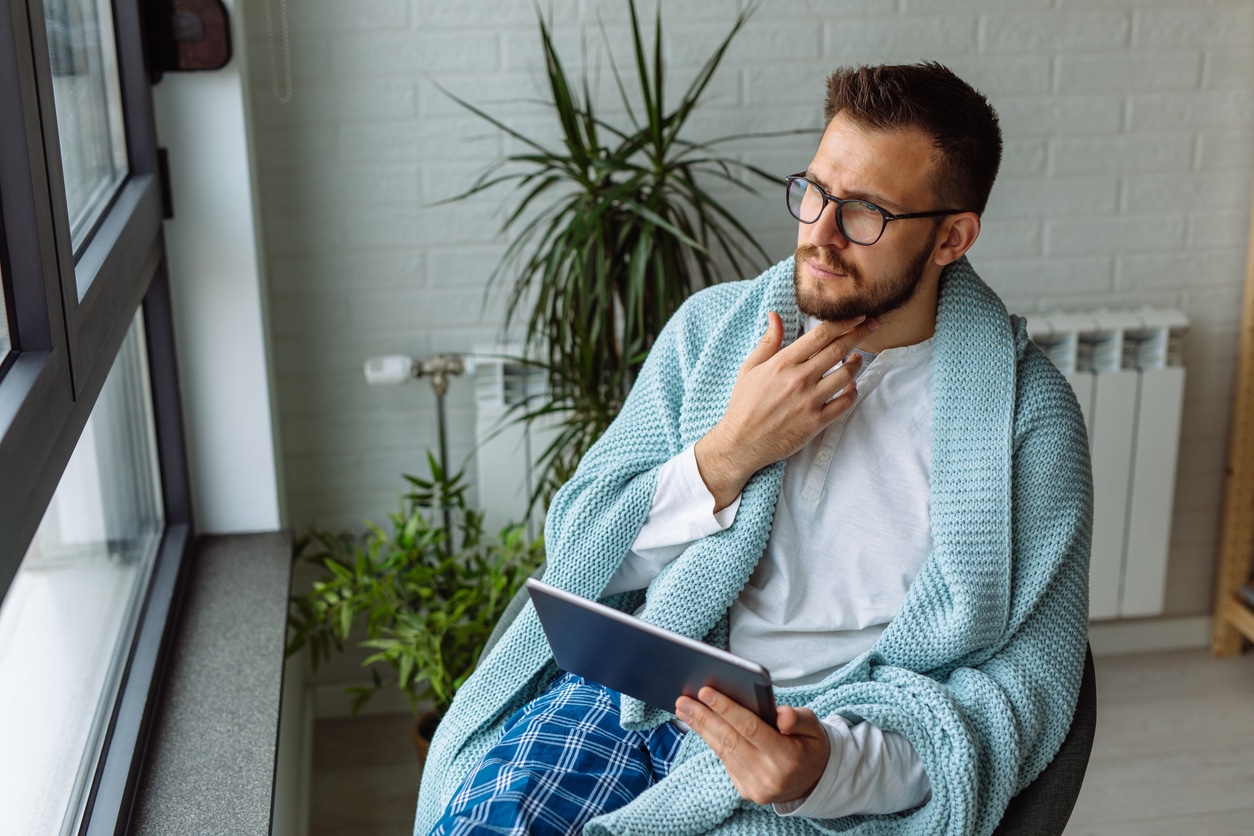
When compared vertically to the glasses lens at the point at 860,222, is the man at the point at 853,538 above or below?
below

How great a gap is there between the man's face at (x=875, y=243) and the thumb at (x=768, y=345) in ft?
0.12

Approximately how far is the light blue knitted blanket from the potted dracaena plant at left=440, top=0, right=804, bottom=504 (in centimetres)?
52

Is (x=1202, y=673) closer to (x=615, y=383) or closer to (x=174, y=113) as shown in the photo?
(x=615, y=383)

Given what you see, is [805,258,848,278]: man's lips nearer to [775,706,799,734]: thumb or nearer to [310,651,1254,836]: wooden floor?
[775,706,799,734]: thumb

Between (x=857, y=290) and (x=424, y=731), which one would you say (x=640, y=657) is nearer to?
(x=857, y=290)

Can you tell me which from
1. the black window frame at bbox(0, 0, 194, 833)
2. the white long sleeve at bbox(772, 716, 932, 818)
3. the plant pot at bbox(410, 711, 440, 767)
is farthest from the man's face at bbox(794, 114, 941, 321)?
the plant pot at bbox(410, 711, 440, 767)

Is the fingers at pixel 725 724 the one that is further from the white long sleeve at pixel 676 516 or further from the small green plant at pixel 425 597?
the small green plant at pixel 425 597

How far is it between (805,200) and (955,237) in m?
0.20

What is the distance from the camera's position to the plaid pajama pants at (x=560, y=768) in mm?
1299

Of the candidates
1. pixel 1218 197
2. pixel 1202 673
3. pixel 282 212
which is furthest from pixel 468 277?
pixel 1202 673

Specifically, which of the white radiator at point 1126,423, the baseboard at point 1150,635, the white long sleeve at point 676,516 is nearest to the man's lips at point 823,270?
the white long sleeve at point 676,516

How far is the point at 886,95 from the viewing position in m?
1.37

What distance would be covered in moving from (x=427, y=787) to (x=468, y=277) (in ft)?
3.93

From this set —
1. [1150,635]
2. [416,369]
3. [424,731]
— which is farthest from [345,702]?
[1150,635]
